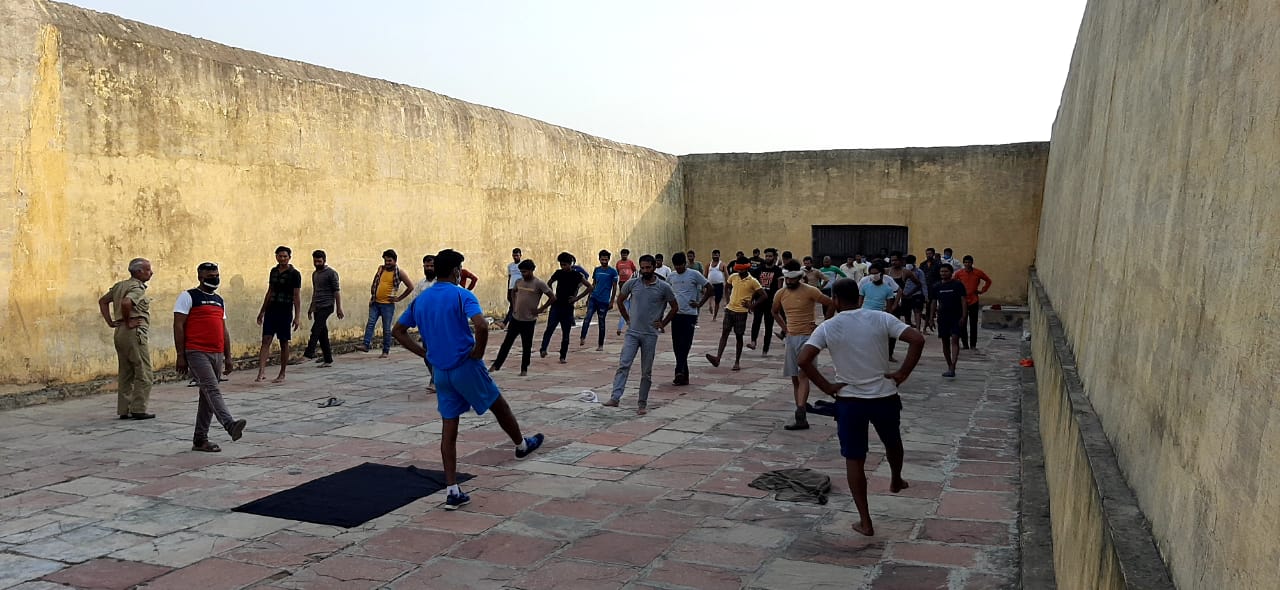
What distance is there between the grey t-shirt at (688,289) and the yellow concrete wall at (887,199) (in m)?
12.5

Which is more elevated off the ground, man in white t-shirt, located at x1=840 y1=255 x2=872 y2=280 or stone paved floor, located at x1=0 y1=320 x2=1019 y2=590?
man in white t-shirt, located at x1=840 y1=255 x2=872 y2=280

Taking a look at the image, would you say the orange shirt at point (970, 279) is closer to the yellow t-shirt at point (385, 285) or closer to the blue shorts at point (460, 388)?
the yellow t-shirt at point (385, 285)

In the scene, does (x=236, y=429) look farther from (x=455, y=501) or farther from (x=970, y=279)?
(x=970, y=279)

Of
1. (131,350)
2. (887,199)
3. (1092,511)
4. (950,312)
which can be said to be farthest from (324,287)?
(887,199)

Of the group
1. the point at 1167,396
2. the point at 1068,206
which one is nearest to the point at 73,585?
the point at 1167,396

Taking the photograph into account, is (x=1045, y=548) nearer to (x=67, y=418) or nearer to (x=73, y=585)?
(x=73, y=585)

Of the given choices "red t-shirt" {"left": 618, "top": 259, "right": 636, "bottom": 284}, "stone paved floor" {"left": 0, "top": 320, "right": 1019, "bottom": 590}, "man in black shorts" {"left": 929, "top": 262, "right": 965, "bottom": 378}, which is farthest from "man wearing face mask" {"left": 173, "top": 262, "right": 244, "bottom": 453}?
"red t-shirt" {"left": 618, "top": 259, "right": 636, "bottom": 284}

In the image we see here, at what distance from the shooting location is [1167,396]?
262 cm

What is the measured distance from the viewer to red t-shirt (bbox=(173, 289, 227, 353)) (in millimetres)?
7125

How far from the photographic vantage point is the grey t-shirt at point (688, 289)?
10.5m

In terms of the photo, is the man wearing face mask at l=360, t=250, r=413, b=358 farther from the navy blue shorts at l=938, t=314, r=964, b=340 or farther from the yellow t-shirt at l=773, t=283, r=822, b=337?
the navy blue shorts at l=938, t=314, r=964, b=340

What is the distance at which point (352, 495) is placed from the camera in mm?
5977

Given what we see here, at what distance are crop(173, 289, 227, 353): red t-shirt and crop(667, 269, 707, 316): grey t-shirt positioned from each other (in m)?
4.92

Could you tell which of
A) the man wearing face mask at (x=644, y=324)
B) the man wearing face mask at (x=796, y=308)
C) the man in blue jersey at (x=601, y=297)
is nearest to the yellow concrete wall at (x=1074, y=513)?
the man wearing face mask at (x=796, y=308)
